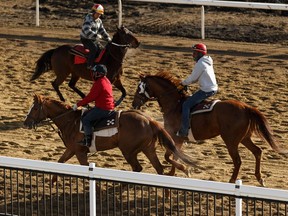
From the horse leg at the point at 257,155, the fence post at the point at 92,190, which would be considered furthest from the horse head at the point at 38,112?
the fence post at the point at 92,190

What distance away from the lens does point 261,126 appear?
643 inches

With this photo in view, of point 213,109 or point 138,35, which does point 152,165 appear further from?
point 138,35

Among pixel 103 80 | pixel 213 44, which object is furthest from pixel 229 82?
pixel 103 80

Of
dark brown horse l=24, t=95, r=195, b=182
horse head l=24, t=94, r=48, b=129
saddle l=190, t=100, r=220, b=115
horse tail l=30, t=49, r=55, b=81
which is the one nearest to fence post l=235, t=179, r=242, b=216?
dark brown horse l=24, t=95, r=195, b=182

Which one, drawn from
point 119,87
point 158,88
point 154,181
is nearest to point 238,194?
point 154,181

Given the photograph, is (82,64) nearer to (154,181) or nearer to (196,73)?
(196,73)

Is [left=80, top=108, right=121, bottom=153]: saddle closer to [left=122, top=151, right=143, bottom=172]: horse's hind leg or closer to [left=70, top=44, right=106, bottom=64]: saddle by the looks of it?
[left=122, top=151, right=143, bottom=172]: horse's hind leg

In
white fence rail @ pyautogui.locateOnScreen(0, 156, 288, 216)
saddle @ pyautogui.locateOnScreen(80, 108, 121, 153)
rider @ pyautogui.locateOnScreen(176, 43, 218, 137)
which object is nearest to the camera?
white fence rail @ pyautogui.locateOnScreen(0, 156, 288, 216)

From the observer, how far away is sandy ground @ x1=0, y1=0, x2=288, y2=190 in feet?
58.9

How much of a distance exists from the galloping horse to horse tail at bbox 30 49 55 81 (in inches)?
165

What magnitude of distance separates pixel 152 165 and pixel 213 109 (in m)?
1.20

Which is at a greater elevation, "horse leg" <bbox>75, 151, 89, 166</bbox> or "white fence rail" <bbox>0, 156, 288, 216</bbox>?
"white fence rail" <bbox>0, 156, 288, 216</bbox>

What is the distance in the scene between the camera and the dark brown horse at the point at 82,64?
20219 millimetres

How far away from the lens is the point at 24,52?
944 inches
